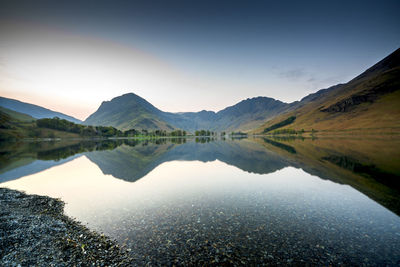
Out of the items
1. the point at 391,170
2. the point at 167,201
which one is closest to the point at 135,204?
the point at 167,201

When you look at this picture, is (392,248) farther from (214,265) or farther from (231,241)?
(214,265)

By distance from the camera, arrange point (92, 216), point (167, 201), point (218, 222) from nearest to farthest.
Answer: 1. point (218, 222)
2. point (92, 216)
3. point (167, 201)

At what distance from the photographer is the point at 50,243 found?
12.5 metres

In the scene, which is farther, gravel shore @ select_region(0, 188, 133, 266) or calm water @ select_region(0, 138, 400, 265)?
calm water @ select_region(0, 138, 400, 265)

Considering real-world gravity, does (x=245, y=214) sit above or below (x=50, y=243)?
below

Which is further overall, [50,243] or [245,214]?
[245,214]

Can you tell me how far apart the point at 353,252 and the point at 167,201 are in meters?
17.7

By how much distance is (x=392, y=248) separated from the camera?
39.1 feet

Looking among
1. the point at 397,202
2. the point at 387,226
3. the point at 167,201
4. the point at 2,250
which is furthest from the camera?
the point at 167,201

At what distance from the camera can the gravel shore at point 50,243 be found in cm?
1067

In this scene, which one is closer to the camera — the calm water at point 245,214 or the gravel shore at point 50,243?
the gravel shore at point 50,243

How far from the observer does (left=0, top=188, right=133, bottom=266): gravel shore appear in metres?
10.7

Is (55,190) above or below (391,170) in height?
below

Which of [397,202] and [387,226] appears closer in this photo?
[387,226]
